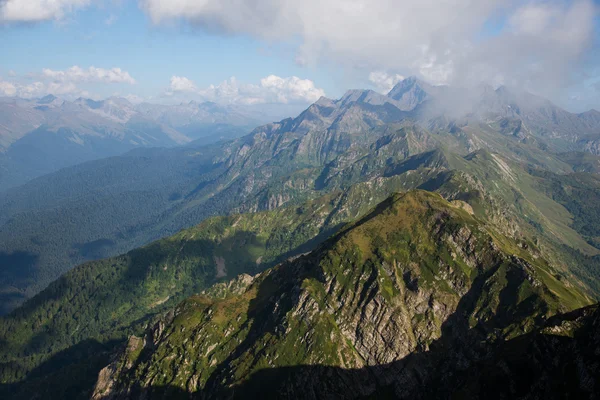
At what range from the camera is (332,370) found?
193250mm

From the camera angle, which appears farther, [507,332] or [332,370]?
[332,370]

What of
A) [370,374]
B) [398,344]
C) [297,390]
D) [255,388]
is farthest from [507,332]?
[255,388]

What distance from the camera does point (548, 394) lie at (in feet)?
321

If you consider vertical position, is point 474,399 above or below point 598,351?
below

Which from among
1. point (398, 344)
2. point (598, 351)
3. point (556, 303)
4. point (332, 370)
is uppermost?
point (598, 351)

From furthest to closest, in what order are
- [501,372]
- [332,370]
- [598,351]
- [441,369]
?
[332,370] < [441,369] < [501,372] < [598,351]

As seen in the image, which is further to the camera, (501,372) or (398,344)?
(398,344)

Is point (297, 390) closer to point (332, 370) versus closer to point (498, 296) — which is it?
point (332, 370)

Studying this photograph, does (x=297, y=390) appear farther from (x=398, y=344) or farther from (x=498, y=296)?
(x=498, y=296)

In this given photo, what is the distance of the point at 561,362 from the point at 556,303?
9460cm

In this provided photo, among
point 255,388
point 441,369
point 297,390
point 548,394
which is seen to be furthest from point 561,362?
point 255,388

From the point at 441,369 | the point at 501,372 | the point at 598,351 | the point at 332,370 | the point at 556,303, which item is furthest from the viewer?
the point at 332,370

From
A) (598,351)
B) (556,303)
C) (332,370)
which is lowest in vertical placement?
(332,370)

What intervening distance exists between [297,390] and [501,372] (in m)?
105
